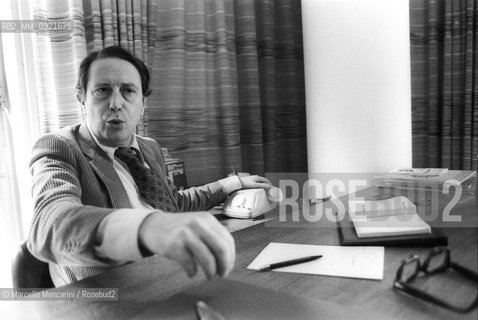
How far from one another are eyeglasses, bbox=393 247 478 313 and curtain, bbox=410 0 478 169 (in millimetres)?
1385

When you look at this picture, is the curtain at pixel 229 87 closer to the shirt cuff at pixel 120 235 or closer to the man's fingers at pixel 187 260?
the shirt cuff at pixel 120 235

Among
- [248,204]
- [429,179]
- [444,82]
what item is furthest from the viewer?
[444,82]

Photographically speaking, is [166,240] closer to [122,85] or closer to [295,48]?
[122,85]

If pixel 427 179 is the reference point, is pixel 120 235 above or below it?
above

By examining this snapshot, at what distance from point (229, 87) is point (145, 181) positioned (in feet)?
2.96

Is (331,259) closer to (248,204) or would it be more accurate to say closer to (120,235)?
(120,235)

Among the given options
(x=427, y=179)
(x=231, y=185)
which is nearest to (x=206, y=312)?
(x=231, y=185)

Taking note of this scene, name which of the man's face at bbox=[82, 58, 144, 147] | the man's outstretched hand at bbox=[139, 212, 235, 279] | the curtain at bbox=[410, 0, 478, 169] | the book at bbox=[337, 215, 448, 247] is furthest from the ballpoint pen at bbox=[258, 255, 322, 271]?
the curtain at bbox=[410, 0, 478, 169]

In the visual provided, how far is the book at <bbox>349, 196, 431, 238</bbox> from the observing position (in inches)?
34.6

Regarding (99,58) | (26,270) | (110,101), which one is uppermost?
(99,58)

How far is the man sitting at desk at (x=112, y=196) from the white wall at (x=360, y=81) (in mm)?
471

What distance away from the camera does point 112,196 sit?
108cm

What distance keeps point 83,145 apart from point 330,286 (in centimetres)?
76

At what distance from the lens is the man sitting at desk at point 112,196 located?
52 cm
